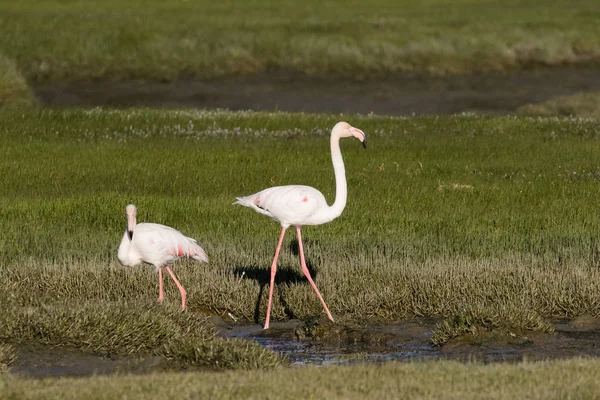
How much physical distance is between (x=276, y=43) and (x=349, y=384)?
31034mm

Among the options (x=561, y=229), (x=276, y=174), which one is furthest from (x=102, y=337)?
(x=276, y=174)

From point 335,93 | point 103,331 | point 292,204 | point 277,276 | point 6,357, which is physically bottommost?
point 6,357

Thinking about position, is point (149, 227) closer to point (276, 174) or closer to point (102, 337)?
point (102, 337)

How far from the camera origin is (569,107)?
31.8 meters

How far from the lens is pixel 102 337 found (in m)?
10.5

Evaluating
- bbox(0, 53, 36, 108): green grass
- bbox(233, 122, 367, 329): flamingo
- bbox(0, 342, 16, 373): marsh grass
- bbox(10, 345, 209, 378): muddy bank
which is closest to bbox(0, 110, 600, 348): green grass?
bbox(10, 345, 209, 378): muddy bank

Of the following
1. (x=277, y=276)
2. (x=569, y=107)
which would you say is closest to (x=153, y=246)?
(x=277, y=276)

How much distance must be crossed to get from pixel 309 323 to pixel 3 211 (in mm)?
6259

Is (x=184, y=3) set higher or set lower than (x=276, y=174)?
higher

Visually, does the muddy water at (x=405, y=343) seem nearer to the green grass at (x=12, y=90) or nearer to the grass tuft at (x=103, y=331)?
the grass tuft at (x=103, y=331)

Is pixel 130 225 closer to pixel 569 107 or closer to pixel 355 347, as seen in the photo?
pixel 355 347

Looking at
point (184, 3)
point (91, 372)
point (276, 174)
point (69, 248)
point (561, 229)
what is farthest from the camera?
point (184, 3)

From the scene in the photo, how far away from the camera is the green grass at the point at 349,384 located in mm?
8305

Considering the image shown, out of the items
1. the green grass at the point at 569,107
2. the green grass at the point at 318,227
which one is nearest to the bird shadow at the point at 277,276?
the green grass at the point at 318,227
